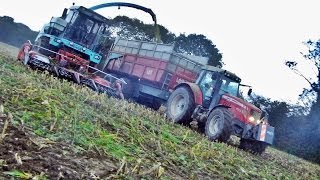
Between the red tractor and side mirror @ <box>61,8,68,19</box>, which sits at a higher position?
side mirror @ <box>61,8,68,19</box>

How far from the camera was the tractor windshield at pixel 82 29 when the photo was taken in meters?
15.2

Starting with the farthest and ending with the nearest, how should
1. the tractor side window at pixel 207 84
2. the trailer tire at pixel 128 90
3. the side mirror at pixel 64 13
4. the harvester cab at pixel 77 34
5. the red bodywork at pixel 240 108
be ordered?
1. the side mirror at pixel 64 13
2. the trailer tire at pixel 128 90
3. the harvester cab at pixel 77 34
4. the tractor side window at pixel 207 84
5. the red bodywork at pixel 240 108

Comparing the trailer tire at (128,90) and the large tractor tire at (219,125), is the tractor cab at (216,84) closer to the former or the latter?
the large tractor tire at (219,125)

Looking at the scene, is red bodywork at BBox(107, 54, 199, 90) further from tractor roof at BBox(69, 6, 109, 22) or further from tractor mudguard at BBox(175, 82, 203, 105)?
tractor mudguard at BBox(175, 82, 203, 105)

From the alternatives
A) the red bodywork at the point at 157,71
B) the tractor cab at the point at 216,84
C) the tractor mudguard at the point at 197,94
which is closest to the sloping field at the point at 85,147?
the tractor mudguard at the point at 197,94

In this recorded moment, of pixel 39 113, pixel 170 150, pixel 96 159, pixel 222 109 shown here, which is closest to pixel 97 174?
pixel 96 159

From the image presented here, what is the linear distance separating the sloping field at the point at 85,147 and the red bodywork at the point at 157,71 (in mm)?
6732

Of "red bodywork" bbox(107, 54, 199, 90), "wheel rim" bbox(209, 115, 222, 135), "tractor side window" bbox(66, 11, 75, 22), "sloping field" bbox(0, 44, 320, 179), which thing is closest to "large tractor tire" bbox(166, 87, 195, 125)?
"wheel rim" bbox(209, 115, 222, 135)

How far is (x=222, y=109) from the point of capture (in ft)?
33.7

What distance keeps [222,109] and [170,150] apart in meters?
4.57

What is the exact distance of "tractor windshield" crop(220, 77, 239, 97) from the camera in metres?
11.6

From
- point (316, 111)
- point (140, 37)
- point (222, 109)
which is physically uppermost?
point (140, 37)

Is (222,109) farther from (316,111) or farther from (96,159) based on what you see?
(316,111)

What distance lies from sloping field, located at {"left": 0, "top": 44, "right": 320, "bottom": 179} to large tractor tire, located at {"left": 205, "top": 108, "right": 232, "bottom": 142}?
7.44 ft
